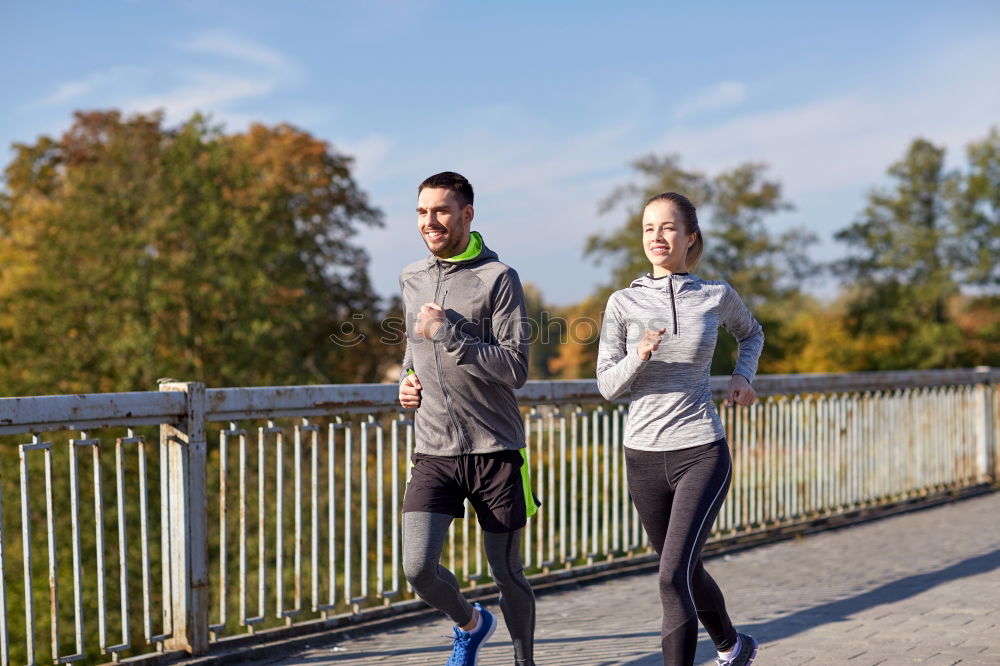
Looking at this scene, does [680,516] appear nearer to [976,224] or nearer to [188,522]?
[188,522]

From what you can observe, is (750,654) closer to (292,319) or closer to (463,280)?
(463,280)

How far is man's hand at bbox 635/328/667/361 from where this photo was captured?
3641mm

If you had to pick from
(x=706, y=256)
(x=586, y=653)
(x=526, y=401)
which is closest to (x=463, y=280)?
(x=586, y=653)

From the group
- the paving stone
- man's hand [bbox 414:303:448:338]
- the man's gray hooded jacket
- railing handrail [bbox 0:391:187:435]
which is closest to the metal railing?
railing handrail [bbox 0:391:187:435]

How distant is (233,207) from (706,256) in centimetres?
3149

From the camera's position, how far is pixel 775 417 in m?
8.83

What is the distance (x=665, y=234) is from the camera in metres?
3.94

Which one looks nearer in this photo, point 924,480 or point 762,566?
point 762,566

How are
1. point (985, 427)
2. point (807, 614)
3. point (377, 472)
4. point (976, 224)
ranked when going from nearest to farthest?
point (807, 614)
point (377, 472)
point (985, 427)
point (976, 224)

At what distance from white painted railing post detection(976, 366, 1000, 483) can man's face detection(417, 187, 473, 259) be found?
31.2 feet

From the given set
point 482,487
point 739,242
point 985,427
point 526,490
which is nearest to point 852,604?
point 526,490

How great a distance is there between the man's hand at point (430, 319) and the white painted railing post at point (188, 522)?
1616 millimetres

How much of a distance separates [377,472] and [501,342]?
2439 mm

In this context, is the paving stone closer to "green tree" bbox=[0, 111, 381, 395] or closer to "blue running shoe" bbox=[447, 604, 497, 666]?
"blue running shoe" bbox=[447, 604, 497, 666]
